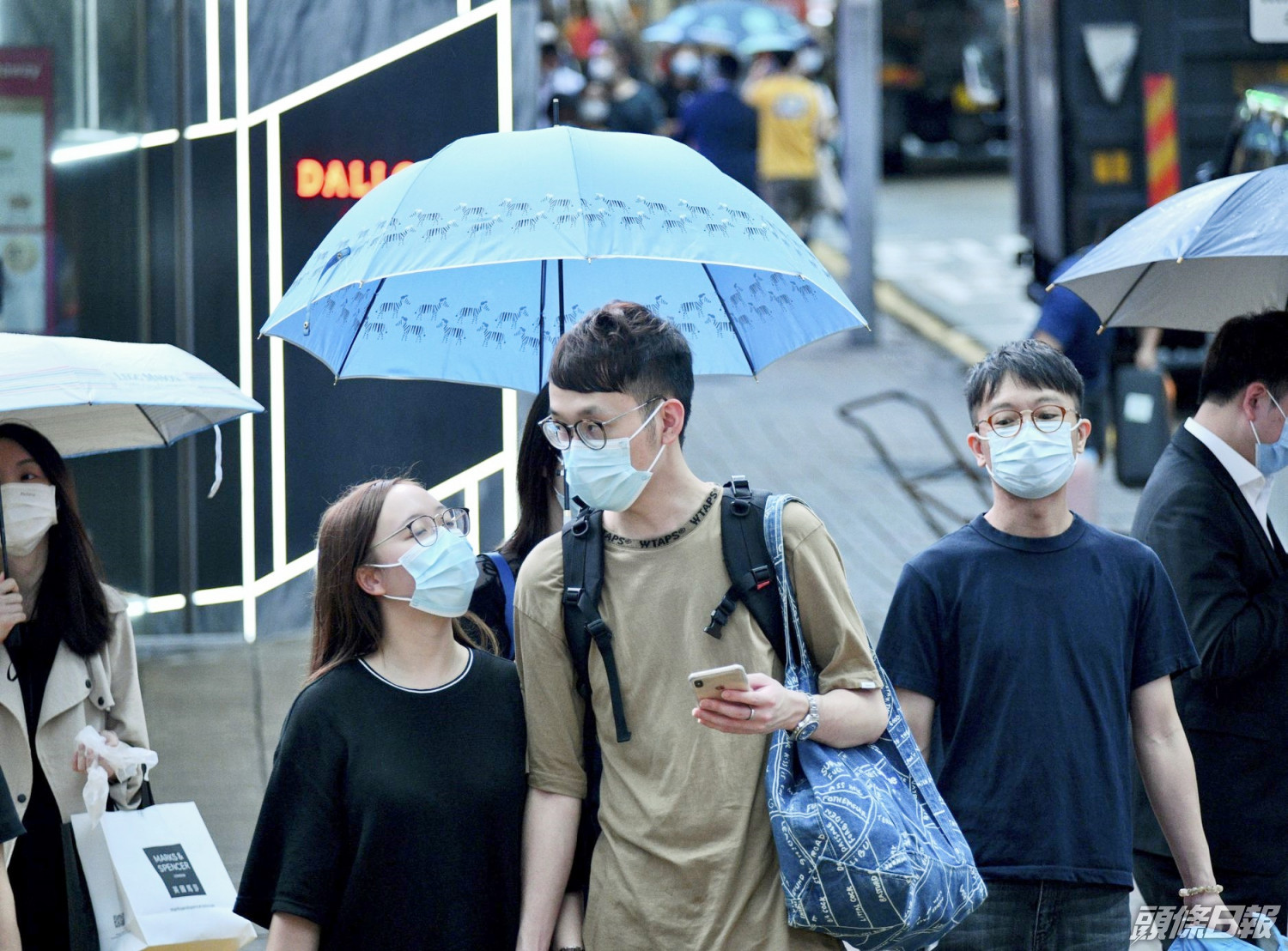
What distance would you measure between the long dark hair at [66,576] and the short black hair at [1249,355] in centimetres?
247

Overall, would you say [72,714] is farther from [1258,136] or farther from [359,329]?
[1258,136]

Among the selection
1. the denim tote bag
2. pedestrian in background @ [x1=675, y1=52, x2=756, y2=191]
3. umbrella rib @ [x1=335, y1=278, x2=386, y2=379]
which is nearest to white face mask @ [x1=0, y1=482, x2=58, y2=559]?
umbrella rib @ [x1=335, y1=278, x2=386, y2=379]

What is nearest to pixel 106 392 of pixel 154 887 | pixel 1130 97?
pixel 154 887

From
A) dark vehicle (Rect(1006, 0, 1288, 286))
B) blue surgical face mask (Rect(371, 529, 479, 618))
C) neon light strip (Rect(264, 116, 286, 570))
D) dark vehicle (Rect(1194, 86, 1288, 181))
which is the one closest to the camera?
blue surgical face mask (Rect(371, 529, 479, 618))

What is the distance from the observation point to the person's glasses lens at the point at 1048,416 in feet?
11.8

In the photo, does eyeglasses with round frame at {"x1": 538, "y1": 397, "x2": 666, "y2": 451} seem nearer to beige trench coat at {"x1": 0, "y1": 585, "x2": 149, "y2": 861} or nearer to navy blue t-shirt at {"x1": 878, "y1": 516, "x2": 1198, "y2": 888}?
navy blue t-shirt at {"x1": 878, "y1": 516, "x2": 1198, "y2": 888}

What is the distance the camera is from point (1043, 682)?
11.4ft

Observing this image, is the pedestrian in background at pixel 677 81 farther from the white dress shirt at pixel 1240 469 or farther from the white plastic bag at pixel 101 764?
the white plastic bag at pixel 101 764

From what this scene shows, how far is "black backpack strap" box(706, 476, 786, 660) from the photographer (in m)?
3.01

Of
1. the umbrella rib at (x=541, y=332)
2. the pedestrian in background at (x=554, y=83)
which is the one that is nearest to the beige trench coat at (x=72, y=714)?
the umbrella rib at (x=541, y=332)

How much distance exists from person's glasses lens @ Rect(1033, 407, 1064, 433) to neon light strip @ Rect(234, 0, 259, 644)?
4892 mm

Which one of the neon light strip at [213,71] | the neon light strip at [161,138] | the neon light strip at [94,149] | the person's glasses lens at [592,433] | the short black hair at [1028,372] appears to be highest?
the neon light strip at [213,71]

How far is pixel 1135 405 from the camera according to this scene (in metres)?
6.79

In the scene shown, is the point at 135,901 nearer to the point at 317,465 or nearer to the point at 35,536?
the point at 35,536
